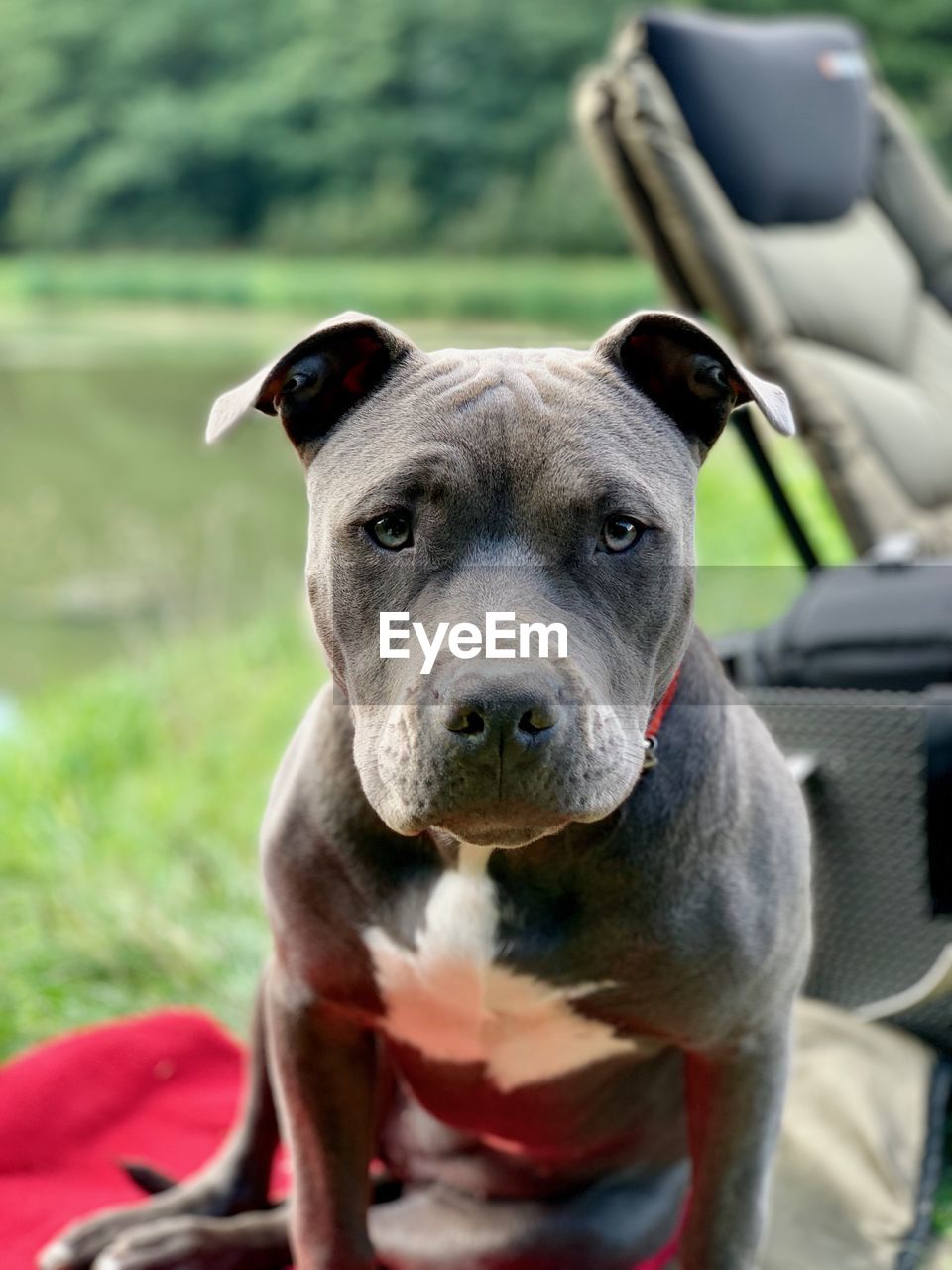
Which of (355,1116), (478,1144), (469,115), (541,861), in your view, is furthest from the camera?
(469,115)

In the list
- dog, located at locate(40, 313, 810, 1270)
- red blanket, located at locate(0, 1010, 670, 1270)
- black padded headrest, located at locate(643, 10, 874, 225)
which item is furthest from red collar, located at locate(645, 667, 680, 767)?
black padded headrest, located at locate(643, 10, 874, 225)

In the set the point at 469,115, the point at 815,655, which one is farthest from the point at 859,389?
the point at 469,115

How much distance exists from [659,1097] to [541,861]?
369 mm

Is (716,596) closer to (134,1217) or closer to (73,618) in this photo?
(134,1217)

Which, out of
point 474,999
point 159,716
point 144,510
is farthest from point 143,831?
point 144,510

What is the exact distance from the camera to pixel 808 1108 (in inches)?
79.3

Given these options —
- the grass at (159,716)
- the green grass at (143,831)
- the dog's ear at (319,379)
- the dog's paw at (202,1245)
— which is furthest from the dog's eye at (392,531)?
the green grass at (143,831)

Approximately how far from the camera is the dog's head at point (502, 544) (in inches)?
39.6

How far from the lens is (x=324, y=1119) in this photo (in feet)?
4.53

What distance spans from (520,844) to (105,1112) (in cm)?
124

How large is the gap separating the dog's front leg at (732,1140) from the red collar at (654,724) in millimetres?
275

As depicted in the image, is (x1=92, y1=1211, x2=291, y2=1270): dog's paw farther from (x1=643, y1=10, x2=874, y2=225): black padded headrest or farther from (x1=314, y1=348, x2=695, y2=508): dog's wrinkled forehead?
(x1=643, y1=10, x2=874, y2=225): black padded headrest

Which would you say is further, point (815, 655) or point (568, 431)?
point (815, 655)

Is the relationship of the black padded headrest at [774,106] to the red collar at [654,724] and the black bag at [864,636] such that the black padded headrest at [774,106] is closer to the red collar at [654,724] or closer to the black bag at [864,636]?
the black bag at [864,636]
